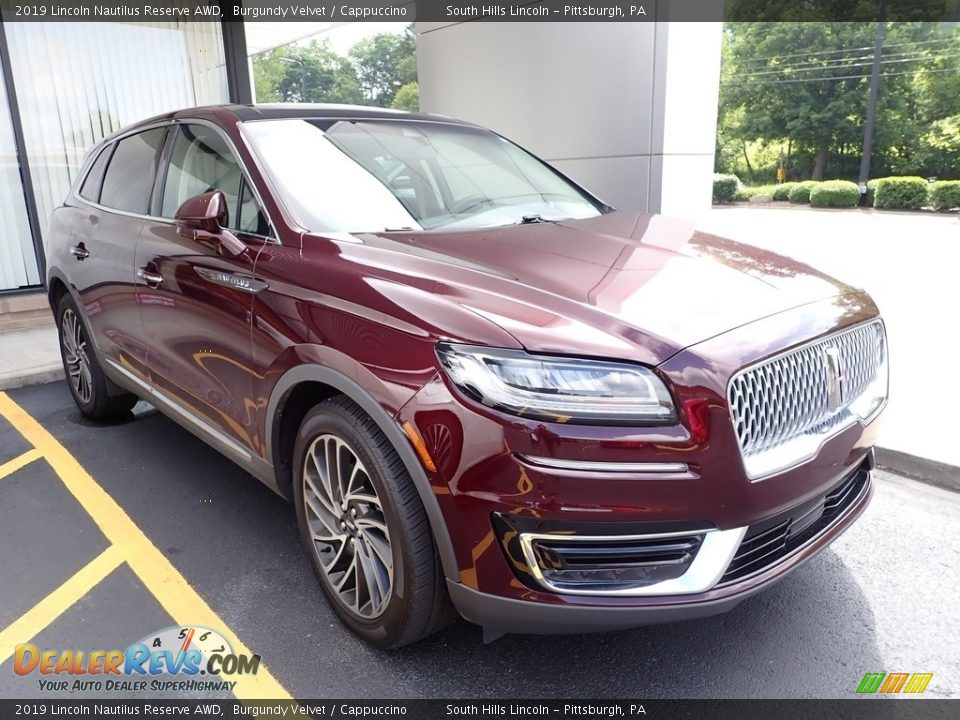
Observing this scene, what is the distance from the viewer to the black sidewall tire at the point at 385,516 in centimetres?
215

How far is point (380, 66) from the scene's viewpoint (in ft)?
217

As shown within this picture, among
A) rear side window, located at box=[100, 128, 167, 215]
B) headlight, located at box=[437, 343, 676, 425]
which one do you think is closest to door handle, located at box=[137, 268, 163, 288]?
rear side window, located at box=[100, 128, 167, 215]

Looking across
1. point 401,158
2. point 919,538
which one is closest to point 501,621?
point 401,158

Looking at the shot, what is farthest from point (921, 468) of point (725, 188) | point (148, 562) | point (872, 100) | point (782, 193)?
point (725, 188)

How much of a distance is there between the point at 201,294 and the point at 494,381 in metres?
1.65

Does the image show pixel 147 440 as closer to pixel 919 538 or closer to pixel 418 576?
pixel 418 576

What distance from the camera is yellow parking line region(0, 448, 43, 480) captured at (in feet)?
13.4

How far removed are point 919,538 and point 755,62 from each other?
172 feet

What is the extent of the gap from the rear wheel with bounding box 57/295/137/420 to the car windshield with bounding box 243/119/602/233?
2.23m

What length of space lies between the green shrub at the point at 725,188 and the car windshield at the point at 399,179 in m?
39.7

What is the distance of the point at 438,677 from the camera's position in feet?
7.81

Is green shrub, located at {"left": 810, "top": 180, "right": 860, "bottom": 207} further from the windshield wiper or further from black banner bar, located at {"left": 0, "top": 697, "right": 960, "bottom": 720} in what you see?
black banner bar, located at {"left": 0, "top": 697, "right": 960, "bottom": 720}

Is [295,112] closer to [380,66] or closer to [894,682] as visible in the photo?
[894,682]

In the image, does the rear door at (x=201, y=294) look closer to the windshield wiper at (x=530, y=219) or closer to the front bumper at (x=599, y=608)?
the windshield wiper at (x=530, y=219)
